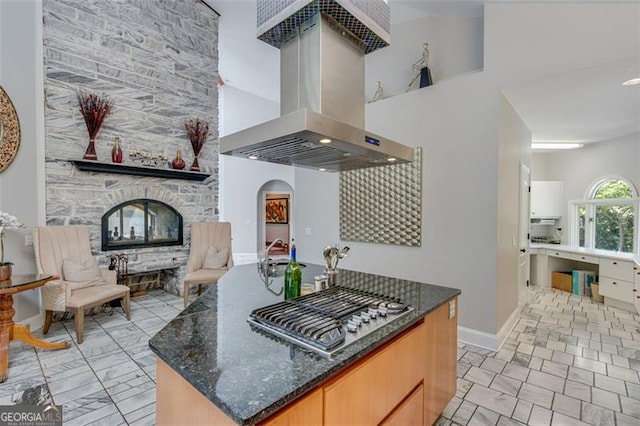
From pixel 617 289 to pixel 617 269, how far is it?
280 mm

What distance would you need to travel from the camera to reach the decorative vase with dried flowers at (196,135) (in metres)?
4.54

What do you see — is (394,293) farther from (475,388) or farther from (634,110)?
(634,110)

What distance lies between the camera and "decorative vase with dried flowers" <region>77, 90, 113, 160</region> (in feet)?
11.6

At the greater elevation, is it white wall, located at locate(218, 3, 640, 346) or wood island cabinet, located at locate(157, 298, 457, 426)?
white wall, located at locate(218, 3, 640, 346)

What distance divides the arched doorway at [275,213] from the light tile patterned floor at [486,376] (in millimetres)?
5650

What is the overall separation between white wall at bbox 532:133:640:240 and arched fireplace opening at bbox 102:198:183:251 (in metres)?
6.77

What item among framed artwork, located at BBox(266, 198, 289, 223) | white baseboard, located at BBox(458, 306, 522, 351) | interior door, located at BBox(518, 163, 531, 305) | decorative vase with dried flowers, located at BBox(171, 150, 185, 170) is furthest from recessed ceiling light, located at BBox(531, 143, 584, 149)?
framed artwork, located at BBox(266, 198, 289, 223)

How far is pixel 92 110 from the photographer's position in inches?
140

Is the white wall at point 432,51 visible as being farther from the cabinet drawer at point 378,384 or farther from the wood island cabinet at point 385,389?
the cabinet drawer at point 378,384

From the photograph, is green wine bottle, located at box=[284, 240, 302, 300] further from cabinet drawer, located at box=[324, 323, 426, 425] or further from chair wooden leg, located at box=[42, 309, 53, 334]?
chair wooden leg, located at box=[42, 309, 53, 334]

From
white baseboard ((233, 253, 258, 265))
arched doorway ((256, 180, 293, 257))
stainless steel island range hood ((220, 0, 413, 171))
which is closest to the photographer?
stainless steel island range hood ((220, 0, 413, 171))

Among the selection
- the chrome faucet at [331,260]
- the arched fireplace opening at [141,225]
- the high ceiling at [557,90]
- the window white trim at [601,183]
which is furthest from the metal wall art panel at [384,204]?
the window white trim at [601,183]

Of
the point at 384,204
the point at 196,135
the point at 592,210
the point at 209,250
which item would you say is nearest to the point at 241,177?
the point at 196,135

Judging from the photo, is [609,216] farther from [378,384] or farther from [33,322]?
[33,322]
